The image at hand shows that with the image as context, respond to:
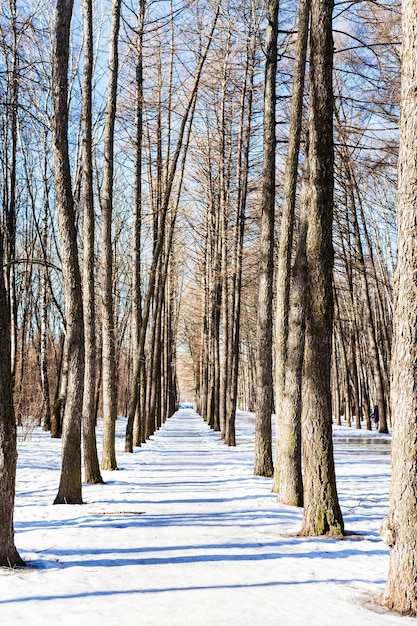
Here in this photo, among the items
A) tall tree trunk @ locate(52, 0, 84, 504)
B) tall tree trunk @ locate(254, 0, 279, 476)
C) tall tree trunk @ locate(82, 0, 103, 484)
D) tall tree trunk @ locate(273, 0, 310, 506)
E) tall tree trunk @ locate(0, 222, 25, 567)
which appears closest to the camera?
tall tree trunk @ locate(0, 222, 25, 567)

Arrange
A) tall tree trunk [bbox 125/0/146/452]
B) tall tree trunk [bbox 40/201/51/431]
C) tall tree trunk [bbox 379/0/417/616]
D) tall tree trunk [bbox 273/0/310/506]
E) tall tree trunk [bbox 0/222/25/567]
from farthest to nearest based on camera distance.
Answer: tall tree trunk [bbox 40/201/51/431] → tall tree trunk [bbox 125/0/146/452] → tall tree trunk [bbox 273/0/310/506] → tall tree trunk [bbox 0/222/25/567] → tall tree trunk [bbox 379/0/417/616]

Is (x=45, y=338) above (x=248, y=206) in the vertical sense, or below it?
below

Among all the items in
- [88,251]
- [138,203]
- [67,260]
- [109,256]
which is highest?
[138,203]

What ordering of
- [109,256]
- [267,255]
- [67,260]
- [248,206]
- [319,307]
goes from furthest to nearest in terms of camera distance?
[248,206] → [109,256] → [267,255] → [67,260] → [319,307]

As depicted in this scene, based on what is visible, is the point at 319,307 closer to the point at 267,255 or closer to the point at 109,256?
the point at 267,255

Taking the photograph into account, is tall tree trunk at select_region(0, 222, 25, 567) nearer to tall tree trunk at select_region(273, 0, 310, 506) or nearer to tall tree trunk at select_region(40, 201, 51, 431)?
tall tree trunk at select_region(273, 0, 310, 506)

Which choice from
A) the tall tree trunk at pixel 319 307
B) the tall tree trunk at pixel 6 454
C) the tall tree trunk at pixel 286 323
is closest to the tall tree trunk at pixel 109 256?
the tall tree trunk at pixel 286 323

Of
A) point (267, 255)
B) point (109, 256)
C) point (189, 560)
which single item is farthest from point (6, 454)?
point (109, 256)

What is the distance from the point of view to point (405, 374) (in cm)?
446

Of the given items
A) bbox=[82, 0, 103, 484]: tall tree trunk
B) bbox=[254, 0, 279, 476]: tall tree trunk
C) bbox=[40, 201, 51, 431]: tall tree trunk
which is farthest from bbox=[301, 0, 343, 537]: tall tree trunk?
bbox=[40, 201, 51, 431]: tall tree trunk

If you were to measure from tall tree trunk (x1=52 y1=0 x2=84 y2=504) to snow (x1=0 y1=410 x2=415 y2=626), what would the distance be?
1.73 feet

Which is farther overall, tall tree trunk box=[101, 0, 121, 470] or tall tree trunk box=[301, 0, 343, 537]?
tall tree trunk box=[101, 0, 121, 470]

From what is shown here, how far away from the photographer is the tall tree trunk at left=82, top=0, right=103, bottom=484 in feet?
34.5

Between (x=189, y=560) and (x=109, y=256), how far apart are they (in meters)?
7.85
